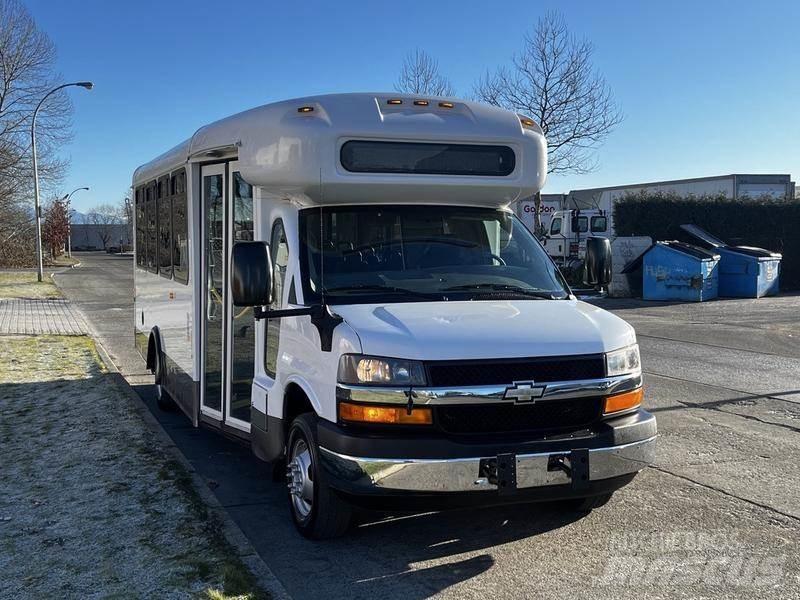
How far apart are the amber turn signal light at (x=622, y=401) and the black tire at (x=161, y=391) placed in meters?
5.34

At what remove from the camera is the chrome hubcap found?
4583 mm

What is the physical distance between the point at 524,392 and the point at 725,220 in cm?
2400

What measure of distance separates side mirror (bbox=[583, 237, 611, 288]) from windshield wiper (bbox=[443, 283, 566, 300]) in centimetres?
81

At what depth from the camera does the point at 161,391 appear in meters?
8.55

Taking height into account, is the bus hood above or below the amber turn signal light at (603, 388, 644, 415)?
above

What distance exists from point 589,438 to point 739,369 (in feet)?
25.3

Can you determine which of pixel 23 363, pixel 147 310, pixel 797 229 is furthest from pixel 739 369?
pixel 797 229

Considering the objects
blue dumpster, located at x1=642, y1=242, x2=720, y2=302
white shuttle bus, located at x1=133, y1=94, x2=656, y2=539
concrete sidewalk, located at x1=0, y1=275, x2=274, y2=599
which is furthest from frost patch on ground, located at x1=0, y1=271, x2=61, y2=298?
white shuttle bus, located at x1=133, y1=94, x2=656, y2=539

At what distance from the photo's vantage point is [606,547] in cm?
454

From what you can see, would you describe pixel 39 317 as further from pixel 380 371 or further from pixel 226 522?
pixel 380 371

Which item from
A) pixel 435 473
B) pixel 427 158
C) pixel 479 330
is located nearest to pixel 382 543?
pixel 435 473

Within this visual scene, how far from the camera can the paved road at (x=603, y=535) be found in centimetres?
409

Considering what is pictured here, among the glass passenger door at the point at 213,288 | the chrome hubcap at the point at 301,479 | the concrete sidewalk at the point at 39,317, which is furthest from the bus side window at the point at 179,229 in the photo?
the concrete sidewalk at the point at 39,317

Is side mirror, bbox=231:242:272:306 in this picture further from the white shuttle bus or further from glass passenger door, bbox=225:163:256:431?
glass passenger door, bbox=225:163:256:431
